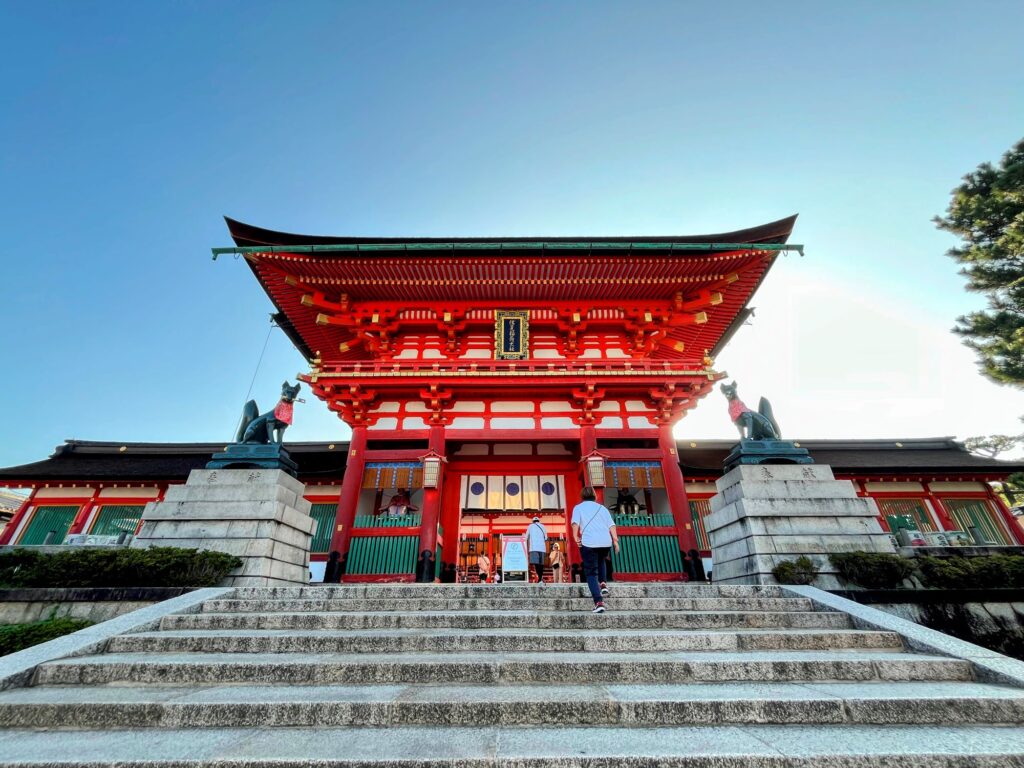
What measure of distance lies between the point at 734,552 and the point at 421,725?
6.89m

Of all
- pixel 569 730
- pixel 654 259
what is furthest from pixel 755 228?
pixel 569 730

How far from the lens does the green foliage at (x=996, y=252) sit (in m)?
10.8

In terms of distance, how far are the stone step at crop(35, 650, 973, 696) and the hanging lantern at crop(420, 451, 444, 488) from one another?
7.68m

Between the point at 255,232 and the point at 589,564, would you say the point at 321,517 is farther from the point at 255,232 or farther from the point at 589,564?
the point at 589,564

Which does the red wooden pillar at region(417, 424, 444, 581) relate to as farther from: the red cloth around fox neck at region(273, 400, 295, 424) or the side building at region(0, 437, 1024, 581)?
the red cloth around fox neck at region(273, 400, 295, 424)

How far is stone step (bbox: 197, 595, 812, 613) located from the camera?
18.8ft

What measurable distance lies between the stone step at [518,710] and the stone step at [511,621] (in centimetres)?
202

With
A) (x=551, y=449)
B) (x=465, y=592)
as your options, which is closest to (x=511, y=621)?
(x=465, y=592)

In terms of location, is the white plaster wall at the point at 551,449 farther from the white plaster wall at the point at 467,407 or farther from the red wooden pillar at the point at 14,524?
the red wooden pillar at the point at 14,524

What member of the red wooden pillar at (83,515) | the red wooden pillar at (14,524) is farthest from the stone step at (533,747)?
the red wooden pillar at (14,524)

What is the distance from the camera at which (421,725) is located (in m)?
2.85

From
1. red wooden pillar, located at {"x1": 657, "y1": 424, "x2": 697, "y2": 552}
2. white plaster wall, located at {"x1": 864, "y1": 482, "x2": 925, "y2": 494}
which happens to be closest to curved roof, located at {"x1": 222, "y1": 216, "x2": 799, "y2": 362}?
red wooden pillar, located at {"x1": 657, "y1": 424, "x2": 697, "y2": 552}

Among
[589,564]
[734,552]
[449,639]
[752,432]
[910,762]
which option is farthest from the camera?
[752,432]

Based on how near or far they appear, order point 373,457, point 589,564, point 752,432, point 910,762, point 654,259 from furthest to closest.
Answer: point 654,259, point 373,457, point 752,432, point 589,564, point 910,762
